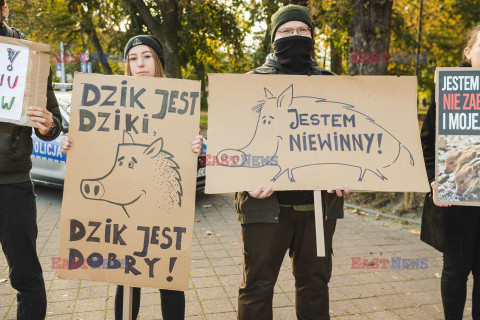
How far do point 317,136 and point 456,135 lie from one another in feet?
2.59

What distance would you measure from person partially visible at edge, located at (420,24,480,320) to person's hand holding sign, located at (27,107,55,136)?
218cm

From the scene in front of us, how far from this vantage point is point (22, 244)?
86.3 inches

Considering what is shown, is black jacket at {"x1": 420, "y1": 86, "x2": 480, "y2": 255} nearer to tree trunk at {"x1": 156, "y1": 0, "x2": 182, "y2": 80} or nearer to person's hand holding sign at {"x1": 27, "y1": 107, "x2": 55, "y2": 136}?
person's hand holding sign at {"x1": 27, "y1": 107, "x2": 55, "y2": 136}

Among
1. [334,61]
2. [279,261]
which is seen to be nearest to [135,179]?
[279,261]

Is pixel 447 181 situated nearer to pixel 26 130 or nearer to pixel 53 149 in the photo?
pixel 26 130

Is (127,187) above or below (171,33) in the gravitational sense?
below

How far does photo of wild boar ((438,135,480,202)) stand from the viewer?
224cm

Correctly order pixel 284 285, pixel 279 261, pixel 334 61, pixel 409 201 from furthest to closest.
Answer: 1. pixel 334 61
2. pixel 409 201
3. pixel 284 285
4. pixel 279 261

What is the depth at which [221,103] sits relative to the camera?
85.7 inches

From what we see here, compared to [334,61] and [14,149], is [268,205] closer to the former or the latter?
[14,149]

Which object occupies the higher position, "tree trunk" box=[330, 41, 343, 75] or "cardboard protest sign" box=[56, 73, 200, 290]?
"tree trunk" box=[330, 41, 343, 75]

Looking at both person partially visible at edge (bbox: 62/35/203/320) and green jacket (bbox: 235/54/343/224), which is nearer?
green jacket (bbox: 235/54/343/224)

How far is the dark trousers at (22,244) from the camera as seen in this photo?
2145mm

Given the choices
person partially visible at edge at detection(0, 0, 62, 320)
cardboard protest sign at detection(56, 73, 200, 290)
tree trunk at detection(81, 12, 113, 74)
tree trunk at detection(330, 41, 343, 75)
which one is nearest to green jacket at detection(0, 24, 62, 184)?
person partially visible at edge at detection(0, 0, 62, 320)
